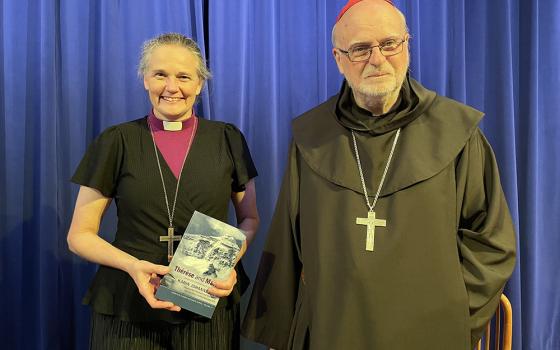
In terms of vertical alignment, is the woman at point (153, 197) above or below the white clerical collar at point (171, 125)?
below

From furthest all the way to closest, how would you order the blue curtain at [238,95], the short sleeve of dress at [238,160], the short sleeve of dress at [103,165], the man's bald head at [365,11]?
the blue curtain at [238,95] < the short sleeve of dress at [238,160] < the short sleeve of dress at [103,165] < the man's bald head at [365,11]

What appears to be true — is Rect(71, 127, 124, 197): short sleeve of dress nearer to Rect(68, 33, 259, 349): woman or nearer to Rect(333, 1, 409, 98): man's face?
Rect(68, 33, 259, 349): woman

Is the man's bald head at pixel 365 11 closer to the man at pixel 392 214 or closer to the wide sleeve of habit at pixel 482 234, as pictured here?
the man at pixel 392 214

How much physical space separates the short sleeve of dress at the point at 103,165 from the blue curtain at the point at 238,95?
594 mm

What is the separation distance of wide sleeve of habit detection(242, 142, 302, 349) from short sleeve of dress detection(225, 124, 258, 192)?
0.16 m

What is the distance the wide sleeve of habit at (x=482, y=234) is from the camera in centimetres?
142

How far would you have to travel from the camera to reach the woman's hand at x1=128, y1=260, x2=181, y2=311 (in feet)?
4.67

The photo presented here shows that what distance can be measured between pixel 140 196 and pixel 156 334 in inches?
17.9

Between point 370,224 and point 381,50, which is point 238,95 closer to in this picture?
point 381,50

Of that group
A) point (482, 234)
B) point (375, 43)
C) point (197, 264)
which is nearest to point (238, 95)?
point (375, 43)

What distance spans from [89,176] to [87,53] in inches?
32.8

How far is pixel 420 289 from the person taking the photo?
4.62 ft

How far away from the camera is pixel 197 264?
141 centimetres

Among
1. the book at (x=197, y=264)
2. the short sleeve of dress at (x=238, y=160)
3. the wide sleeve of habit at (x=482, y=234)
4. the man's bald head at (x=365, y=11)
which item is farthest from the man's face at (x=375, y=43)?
the book at (x=197, y=264)
